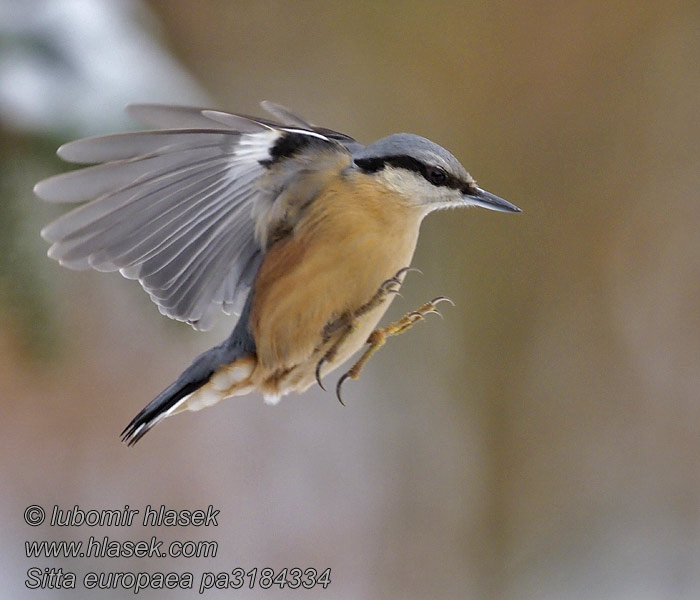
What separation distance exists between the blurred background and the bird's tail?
58cm

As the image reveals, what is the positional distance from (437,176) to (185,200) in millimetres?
346

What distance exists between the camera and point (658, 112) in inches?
101

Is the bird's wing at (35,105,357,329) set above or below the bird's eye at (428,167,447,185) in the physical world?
→ below

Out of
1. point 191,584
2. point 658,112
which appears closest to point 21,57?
point 191,584

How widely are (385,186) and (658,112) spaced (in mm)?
1921

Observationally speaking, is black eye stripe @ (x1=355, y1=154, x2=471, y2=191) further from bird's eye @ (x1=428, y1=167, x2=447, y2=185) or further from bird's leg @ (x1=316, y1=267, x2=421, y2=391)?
bird's leg @ (x1=316, y1=267, x2=421, y2=391)

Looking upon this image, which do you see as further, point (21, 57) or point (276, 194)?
point (276, 194)

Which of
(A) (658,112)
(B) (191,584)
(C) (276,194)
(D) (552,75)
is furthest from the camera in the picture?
(A) (658,112)

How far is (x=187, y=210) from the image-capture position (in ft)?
3.44

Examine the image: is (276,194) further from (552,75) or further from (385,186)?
(552,75)
